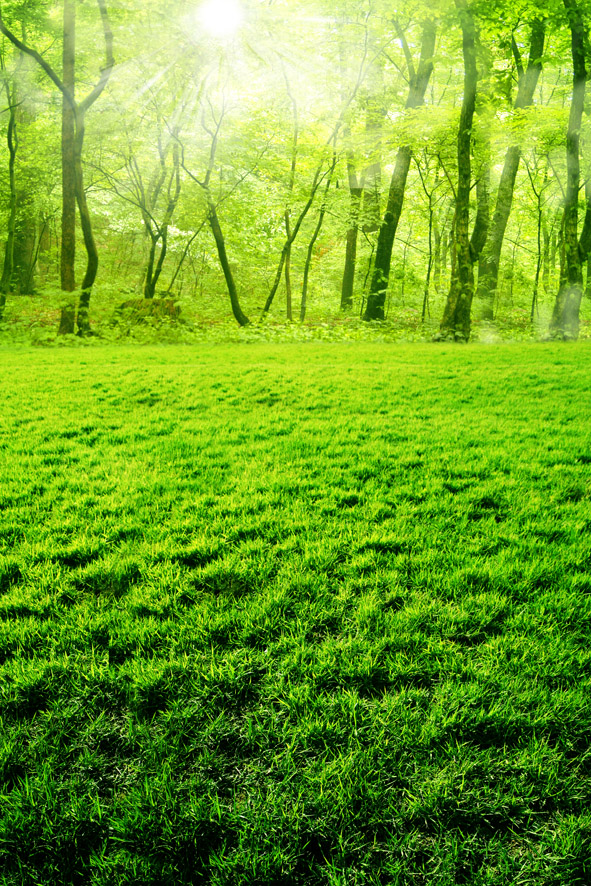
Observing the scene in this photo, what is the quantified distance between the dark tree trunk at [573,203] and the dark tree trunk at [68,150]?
1417 cm

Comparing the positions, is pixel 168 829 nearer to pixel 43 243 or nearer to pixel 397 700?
pixel 397 700

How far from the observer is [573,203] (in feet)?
41.3

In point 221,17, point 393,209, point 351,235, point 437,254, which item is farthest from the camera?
point 437,254

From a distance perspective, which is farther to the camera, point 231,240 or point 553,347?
point 231,240

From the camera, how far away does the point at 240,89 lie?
16.9 metres

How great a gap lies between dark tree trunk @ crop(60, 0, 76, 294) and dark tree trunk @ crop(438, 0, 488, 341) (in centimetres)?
1128

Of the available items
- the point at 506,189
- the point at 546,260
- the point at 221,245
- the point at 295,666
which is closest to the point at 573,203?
the point at 506,189

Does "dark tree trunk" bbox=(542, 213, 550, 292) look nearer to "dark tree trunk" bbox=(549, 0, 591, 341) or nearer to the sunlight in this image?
"dark tree trunk" bbox=(549, 0, 591, 341)

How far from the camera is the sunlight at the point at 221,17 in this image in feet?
51.4

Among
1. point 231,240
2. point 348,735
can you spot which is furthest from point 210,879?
point 231,240

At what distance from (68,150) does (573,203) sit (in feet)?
49.6

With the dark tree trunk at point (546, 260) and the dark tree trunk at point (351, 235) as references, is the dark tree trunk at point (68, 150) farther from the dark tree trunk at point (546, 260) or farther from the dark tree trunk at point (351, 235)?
the dark tree trunk at point (546, 260)

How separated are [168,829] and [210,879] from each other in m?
0.20

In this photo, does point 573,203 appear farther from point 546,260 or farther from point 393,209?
point 546,260
